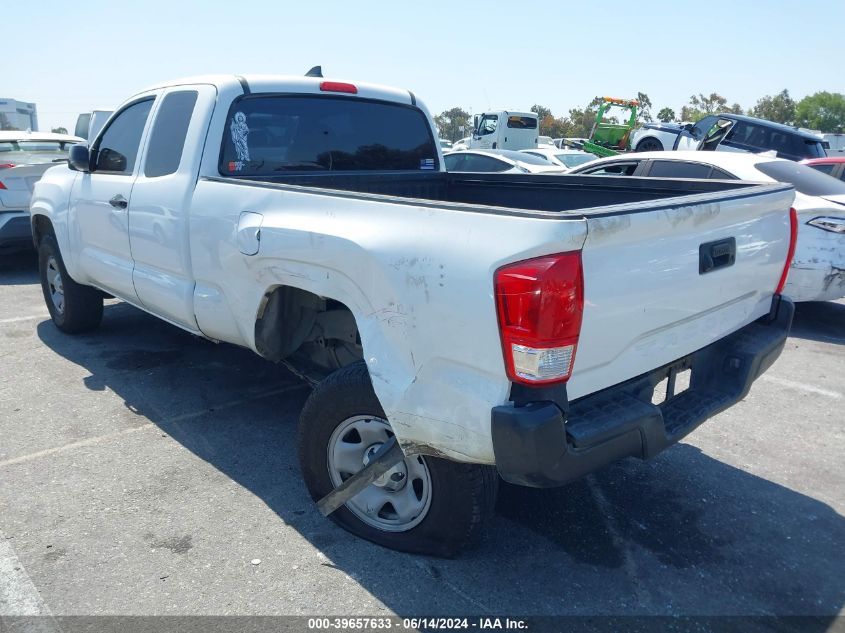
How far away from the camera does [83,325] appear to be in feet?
19.3

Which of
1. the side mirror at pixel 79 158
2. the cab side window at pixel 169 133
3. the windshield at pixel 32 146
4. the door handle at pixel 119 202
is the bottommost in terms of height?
Answer: the door handle at pixel 119 202

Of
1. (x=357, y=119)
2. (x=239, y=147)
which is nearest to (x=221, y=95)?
(x=239, y=147)

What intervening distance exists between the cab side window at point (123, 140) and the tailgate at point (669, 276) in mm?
3422

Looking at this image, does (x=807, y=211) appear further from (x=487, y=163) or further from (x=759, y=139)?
(x=759, y=139)

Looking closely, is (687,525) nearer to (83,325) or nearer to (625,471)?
(625,471)

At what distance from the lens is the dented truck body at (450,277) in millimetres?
2287

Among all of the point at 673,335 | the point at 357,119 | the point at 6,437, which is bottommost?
the point at 6,437

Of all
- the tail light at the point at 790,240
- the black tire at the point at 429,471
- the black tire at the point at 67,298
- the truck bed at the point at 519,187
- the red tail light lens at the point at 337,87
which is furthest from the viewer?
the black tire at the point at 67,298

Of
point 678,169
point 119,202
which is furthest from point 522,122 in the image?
point 119,202

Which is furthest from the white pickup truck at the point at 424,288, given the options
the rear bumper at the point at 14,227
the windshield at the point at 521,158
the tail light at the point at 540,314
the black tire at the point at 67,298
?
the windshield at the point at 521,158

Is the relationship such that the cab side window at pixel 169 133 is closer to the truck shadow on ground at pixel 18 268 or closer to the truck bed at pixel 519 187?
the truck bed at pixel 519 187

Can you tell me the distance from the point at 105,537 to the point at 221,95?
7.82 ft

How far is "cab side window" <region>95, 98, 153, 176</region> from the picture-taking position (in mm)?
4586

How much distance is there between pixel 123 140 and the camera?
4.79m
